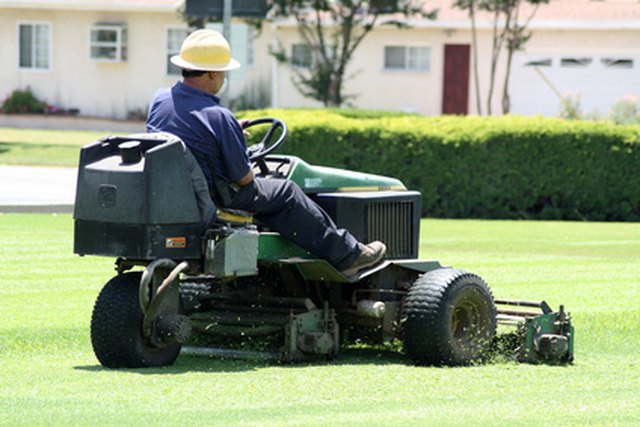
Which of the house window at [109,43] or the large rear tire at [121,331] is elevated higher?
the house window at [109,43]

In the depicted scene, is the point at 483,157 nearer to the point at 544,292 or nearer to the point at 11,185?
the point at 11,185

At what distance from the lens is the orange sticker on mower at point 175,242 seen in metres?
8.70

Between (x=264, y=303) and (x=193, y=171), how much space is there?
1437mm

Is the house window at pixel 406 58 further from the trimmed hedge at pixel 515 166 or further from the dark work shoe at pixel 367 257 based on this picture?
the dark work shoe at pixel 367 257

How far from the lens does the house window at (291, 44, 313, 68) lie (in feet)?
134

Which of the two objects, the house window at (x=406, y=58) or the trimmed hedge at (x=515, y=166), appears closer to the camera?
the trimmed hedge at (x=515, y=166)

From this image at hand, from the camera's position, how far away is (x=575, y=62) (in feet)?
133

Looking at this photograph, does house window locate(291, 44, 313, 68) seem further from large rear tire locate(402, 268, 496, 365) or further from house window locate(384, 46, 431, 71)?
large rear tire locate(402, 268, 496, 365)

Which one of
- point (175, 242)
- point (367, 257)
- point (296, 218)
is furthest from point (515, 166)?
point (175, 242)

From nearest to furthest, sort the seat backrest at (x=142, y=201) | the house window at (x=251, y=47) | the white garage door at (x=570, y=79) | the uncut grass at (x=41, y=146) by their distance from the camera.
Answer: the seat backrest at (x=142, y=201) → the uncut grass at (x=41, y=146) → the white garage door at (x=570, y=79) → the house window at (x=251, y=47)

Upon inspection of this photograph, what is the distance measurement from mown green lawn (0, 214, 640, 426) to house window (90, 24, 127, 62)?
31401mm

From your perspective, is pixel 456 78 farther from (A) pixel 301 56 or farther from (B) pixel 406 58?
(A) pixel 301 56

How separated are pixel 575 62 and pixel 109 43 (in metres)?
14.1

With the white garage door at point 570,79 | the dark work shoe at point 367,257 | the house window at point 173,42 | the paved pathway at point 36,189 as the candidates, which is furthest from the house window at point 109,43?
the dark work shoe at point 367,257
